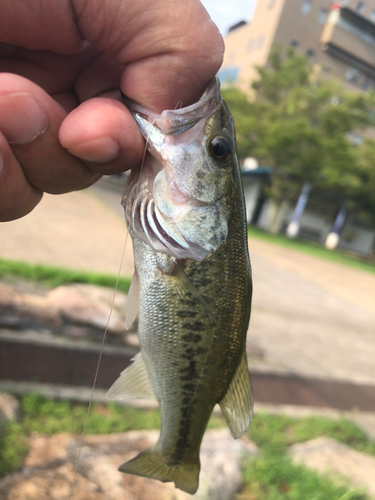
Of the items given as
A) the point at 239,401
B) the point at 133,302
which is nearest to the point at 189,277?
the point at 133,302

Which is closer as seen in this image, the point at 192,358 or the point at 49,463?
the point at 192,358

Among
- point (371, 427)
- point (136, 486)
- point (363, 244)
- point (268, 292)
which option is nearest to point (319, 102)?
point (363, 244)

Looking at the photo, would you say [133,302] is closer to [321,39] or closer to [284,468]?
[284,468]

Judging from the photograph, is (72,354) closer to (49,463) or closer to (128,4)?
(49,463)

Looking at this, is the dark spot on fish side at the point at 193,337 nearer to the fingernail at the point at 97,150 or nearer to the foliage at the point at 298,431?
the fingernail at the point at 97,150

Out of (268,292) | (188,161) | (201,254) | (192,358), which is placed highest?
(188,161)

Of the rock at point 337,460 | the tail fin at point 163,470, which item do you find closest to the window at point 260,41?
the rock at point 337,460
